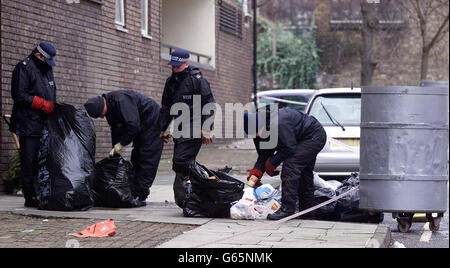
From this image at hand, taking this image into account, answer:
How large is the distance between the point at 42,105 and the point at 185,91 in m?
1.70

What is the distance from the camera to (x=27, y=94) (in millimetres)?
9688

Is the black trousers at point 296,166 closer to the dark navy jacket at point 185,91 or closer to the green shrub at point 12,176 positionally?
the dark navy jacket at point 185,91

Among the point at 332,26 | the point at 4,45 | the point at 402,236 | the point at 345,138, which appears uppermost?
the point at 332,26

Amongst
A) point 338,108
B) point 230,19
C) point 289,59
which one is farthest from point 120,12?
point 289,59

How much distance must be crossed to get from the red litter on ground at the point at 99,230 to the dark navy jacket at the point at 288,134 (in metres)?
1.92

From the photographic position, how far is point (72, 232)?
7836 mm

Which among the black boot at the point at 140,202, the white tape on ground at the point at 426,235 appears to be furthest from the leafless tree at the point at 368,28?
the black boot at the point at 140,202

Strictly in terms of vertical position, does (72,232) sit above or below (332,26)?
below

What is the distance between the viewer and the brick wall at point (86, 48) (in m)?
11.4

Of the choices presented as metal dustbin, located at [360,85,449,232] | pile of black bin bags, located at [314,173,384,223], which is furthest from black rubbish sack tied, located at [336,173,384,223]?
metal dustbin, located at [360,85,449,232]

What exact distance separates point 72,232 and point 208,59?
48.5 feet

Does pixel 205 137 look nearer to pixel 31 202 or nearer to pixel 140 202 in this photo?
pixel 140 202
